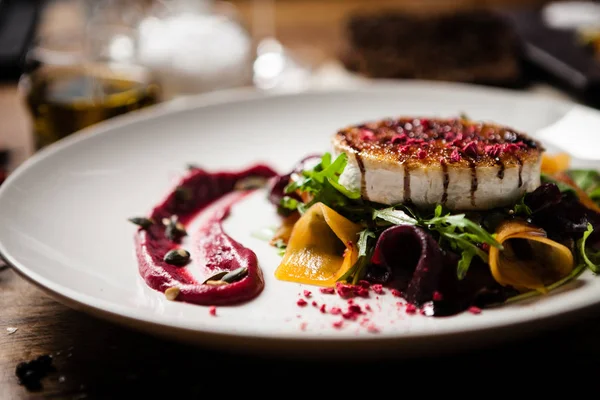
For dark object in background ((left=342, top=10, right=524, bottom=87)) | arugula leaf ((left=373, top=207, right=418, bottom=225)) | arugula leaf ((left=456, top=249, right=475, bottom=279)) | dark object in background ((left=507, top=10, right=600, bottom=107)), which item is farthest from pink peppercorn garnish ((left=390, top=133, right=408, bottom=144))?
dark object in background ((left=342, top=10, right=524, bottom=87))

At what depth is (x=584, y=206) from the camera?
2418 millimetres

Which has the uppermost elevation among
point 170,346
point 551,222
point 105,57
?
point 105,57

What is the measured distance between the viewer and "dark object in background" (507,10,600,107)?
4324 mm

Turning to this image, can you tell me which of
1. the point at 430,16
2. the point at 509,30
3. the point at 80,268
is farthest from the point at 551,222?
the point at 430,16

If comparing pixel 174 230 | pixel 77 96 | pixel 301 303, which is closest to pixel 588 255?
pixel 301 303

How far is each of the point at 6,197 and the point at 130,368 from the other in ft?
3.40

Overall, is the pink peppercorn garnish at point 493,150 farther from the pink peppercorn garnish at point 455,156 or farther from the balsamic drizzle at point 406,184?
the balsamic drizzle at point 406,184

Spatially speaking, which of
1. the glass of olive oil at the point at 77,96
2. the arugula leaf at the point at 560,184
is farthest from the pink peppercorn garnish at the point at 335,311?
the glass of olive oil at the point at 77,96

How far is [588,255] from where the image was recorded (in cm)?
225

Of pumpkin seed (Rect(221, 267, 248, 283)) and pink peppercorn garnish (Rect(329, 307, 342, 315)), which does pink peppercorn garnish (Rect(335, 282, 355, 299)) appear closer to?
pink peppercorn garnish (Rect(329, 307, 342, 315))

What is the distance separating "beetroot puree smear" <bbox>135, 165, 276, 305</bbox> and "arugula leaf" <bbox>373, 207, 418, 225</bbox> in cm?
45

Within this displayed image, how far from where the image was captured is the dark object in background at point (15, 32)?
17.0ft

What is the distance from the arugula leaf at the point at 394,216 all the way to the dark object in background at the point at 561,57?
8.41ft

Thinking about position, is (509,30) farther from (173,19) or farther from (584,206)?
(584,206)
